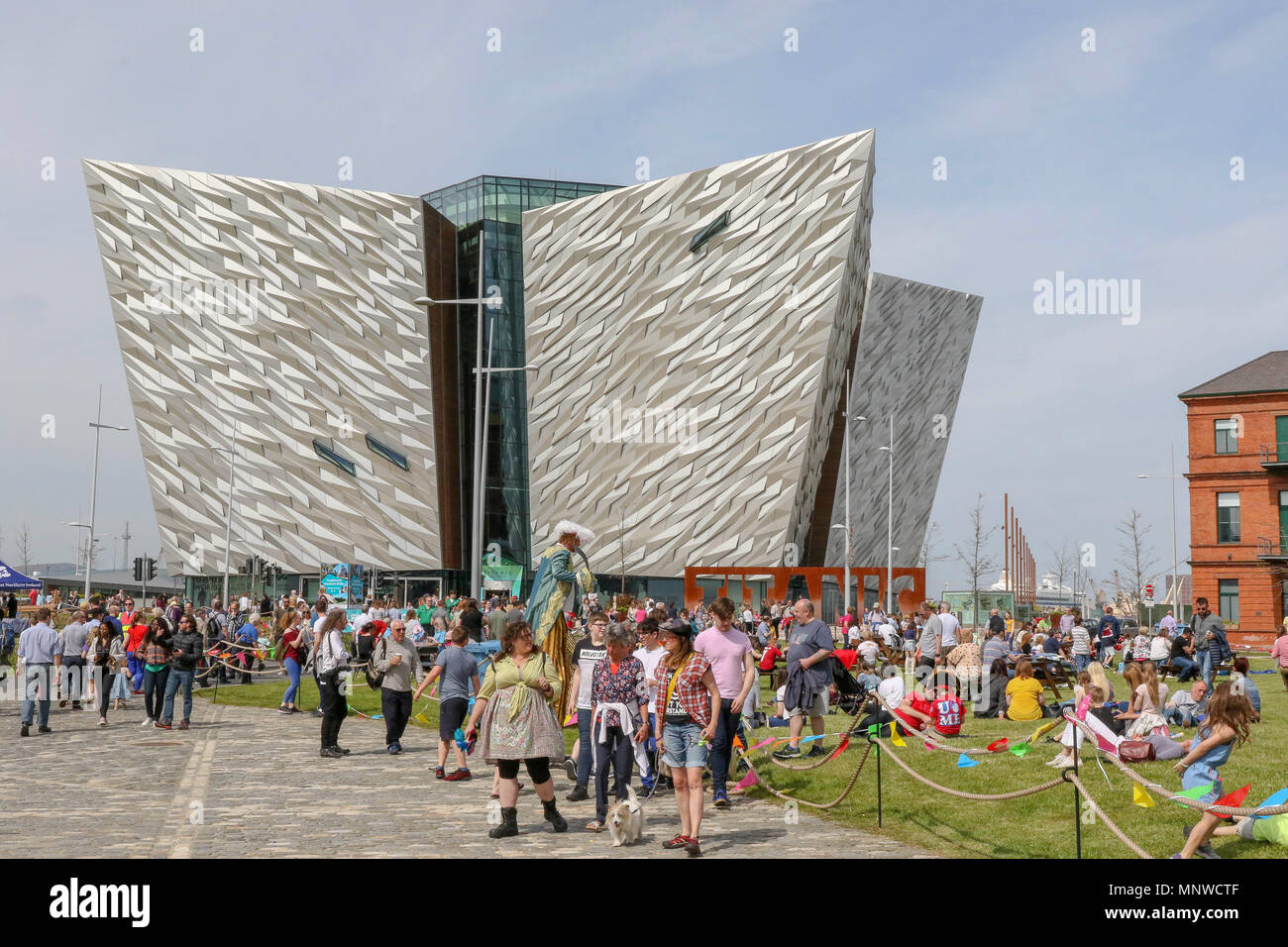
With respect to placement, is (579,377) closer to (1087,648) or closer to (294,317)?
(294,317)

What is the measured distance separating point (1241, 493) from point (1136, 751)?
44397 mm

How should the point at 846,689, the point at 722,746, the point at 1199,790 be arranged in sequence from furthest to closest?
the point at 846,689 → the point at 722,746 → the point at 1199,790

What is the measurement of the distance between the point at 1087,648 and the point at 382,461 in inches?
1484

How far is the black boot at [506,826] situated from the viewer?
9320 mm

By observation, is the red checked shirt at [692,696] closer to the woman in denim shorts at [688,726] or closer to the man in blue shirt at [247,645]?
the woman in denim shorts at [688,726]

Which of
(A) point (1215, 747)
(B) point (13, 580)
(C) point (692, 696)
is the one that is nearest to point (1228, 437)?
(B) point (13, 580)

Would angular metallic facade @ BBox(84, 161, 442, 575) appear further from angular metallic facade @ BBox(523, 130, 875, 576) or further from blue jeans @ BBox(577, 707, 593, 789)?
blue jeans @ BBox(577, 707, 593, 789)

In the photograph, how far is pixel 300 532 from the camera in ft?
187

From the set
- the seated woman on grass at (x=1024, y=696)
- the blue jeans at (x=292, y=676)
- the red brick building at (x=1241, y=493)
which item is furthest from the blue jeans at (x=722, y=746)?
the red brick building at (x=1241, y=493)

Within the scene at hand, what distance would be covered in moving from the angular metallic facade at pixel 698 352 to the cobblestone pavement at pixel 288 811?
3716 centimetres

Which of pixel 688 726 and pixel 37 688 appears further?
pixel 37 688

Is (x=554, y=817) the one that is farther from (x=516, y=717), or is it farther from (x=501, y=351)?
(x=501, y=351)

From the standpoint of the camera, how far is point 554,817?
32.3 feet

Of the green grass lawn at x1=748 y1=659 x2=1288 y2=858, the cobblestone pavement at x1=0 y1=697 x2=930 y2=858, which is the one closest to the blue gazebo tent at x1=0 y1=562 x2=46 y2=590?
the cobblestone pavement at x1=0 y1=697 x2=930 y2=858
